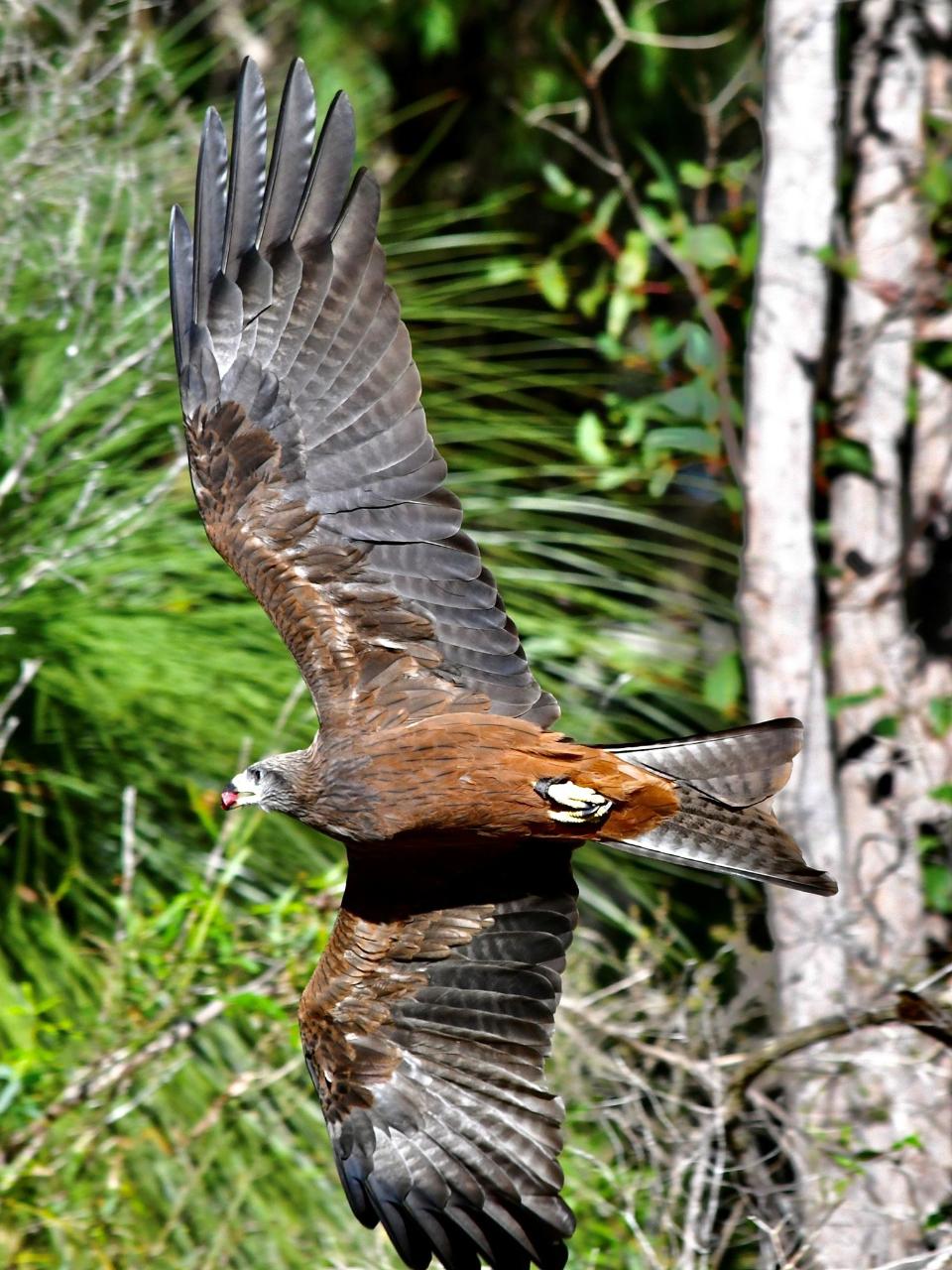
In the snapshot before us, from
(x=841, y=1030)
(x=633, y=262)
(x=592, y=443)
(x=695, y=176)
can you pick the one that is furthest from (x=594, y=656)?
(x=841, y=1030)

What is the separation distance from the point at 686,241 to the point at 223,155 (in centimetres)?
179

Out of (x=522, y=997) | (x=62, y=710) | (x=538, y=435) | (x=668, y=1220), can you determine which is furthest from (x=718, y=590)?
(x=668, y=1220)

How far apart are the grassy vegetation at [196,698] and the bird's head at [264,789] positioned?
338 mm

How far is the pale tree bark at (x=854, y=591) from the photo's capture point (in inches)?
173

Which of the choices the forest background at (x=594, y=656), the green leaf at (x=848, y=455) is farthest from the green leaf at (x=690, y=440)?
the green leaf at (x=848, y=455)

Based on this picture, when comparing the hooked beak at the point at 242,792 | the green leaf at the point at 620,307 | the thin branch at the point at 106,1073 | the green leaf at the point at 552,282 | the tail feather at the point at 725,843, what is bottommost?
the thin branch at the point at 106,1073

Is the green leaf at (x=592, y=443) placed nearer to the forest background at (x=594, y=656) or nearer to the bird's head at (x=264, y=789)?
the forest background at (x=594, y=656)

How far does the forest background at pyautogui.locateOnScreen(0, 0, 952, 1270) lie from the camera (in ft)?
14.0

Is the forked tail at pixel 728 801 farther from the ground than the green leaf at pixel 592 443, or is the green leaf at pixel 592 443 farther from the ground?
the green leaf at pixel 592 443

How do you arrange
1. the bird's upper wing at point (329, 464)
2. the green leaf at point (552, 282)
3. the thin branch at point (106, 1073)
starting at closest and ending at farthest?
the bird's upper wing at point (329, 464) → the thin branch at point (106, 1073) → the green leaf at point (552, 282)

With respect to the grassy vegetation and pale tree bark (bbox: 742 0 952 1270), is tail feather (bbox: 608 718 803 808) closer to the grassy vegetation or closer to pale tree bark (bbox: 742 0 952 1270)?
the grassy vegetation

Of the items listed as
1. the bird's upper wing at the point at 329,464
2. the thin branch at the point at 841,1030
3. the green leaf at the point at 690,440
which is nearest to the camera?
the thin branch at the point at 841,1030

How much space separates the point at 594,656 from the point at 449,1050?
1927 millimetres

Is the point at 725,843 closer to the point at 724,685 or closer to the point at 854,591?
the point at 724,685
